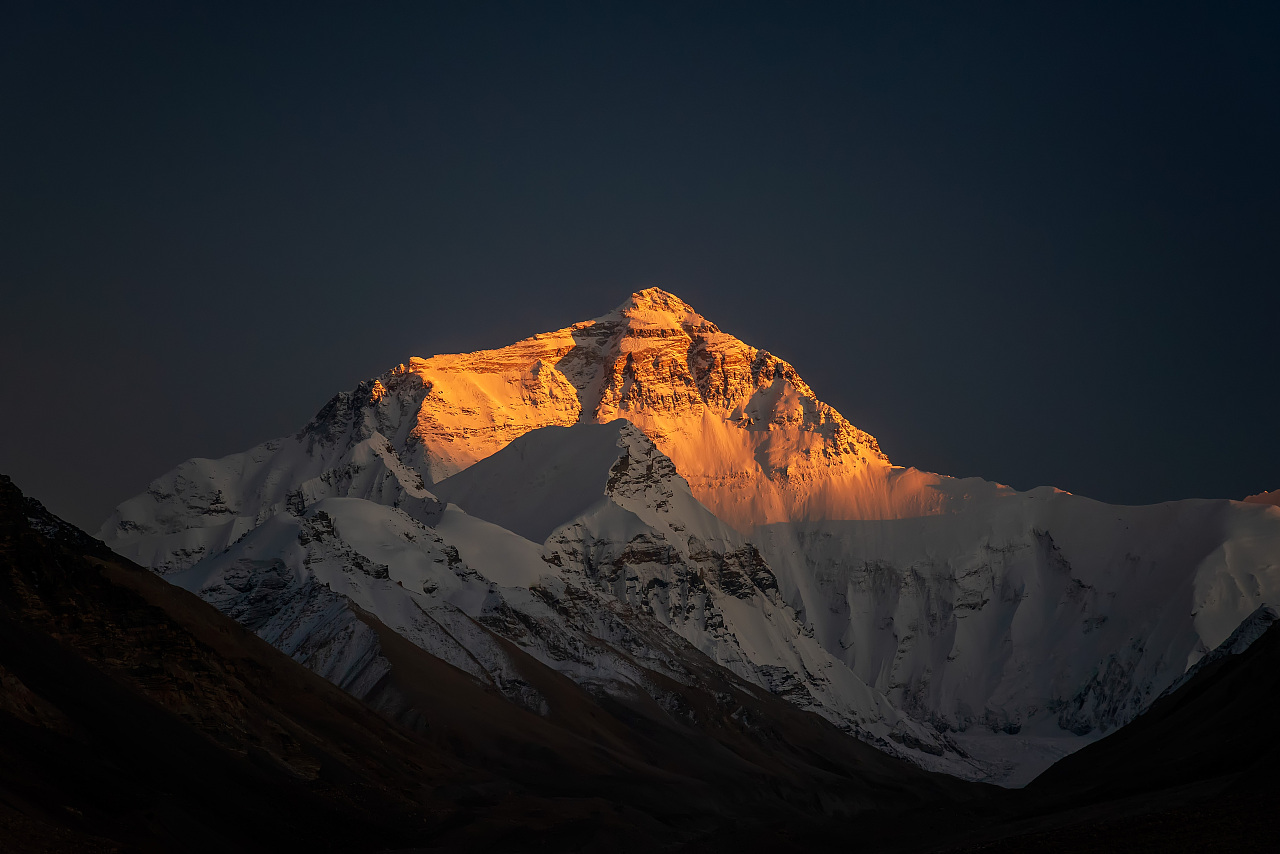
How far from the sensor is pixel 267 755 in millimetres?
92375

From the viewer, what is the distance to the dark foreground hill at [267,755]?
220 ft

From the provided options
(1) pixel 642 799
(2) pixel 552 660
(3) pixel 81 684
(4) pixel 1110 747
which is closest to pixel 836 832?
(1) pixel 642 799

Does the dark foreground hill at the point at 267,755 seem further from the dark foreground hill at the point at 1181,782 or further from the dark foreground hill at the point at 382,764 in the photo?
the dark foreground hill at the point at 1181,782

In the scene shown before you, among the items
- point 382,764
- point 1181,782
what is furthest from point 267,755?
point 1181,782

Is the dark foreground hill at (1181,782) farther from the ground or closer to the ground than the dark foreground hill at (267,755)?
farther from the ground

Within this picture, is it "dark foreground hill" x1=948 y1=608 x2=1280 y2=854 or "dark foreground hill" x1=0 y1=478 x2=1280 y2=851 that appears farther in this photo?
"dark foreground hill" x1=0 y1=478 x2=1280 y2=851

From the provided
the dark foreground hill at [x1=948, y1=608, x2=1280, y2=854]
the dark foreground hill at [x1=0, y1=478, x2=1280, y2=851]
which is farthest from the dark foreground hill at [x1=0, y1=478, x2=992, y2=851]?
the dark foreground hill at [x1=948, y1=608, x2=1280, y2=854]

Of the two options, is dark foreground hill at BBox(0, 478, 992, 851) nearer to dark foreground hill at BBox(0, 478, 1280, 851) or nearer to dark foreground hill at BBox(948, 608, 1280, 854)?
dark foreground hill at BBox(0, 478, 1280, 851)

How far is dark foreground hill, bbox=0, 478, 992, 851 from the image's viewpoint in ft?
220

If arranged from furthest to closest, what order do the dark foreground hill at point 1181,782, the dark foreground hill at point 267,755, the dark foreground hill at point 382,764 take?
1. the dark foreground hill at point 267,755
2. the dark foreground hill at point 382,764
3. the dark foreground hill at point 1181,782

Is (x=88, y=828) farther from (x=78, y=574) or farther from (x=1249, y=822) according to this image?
(x=1249, y=822)

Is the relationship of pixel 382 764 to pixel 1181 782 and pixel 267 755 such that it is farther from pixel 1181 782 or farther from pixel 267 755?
pixel 1181 782

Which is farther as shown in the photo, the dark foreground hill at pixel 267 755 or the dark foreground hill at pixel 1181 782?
the dark foreground hill at pixel 267 755

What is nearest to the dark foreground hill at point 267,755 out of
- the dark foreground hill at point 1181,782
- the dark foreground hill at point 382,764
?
the dark foreground hill at point 382,764
